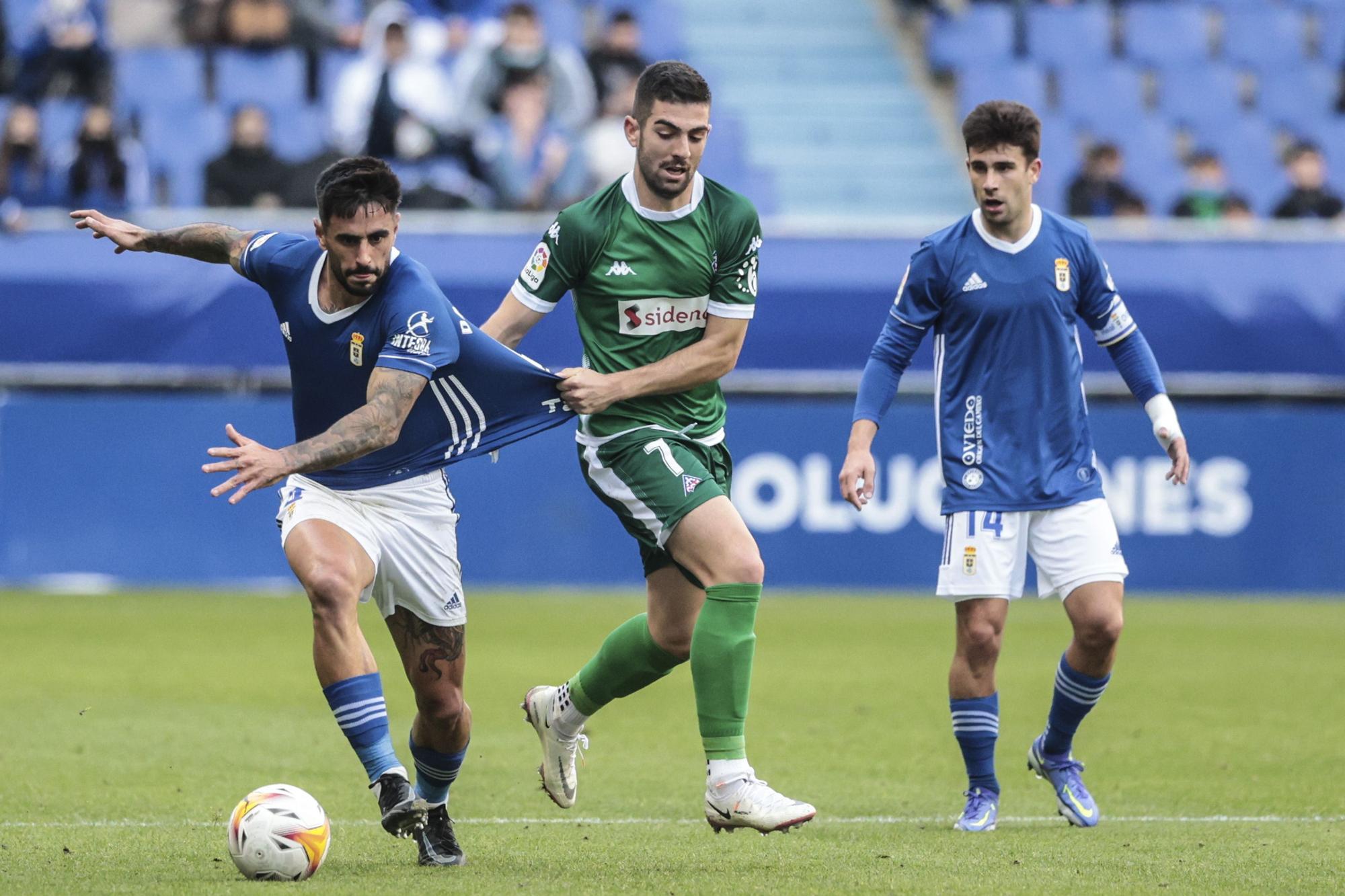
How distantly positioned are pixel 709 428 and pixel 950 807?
1781 millimetres

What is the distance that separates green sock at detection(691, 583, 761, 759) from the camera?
232 inches

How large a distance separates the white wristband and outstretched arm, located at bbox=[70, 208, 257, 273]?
3.17 meters

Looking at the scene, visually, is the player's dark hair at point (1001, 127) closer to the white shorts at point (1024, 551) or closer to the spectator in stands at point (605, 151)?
the white shorts at point (1024, 551)

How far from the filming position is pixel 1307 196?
1723cm

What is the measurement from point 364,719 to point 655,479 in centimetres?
120

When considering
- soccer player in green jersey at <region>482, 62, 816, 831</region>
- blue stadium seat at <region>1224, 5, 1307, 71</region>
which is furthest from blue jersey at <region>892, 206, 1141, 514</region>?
blue stadium seat at <region>1224, 5, 1307, 71</region>

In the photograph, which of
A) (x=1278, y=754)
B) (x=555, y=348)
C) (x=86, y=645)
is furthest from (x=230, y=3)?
(x=1278, y=754)

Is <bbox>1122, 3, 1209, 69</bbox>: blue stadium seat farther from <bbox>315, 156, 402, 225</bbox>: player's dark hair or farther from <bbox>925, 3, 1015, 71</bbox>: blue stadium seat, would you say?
<bbox>315, 156, 402, 225</bbox>: player's dark hair

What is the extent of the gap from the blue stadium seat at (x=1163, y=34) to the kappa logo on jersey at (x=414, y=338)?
16677 millimetres

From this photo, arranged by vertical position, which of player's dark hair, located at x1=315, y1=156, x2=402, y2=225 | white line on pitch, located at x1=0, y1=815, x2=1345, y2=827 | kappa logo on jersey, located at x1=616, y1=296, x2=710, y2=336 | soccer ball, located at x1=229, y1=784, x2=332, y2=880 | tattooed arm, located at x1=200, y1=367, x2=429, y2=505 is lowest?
white line on pitch, located at x1=0, y1=815, x2=1345, y2=827

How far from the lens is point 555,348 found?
15023 millimetres

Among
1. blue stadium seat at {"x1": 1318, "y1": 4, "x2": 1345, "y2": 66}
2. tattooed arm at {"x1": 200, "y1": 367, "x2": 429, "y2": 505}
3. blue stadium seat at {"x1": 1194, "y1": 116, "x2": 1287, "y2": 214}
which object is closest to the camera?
tattooed arm at {"x1": 200, "y1": 367, "x2": 429, "y2": 505}

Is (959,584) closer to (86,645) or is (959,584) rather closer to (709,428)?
(709,428)

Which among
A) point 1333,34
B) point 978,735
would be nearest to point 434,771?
point 978,735
